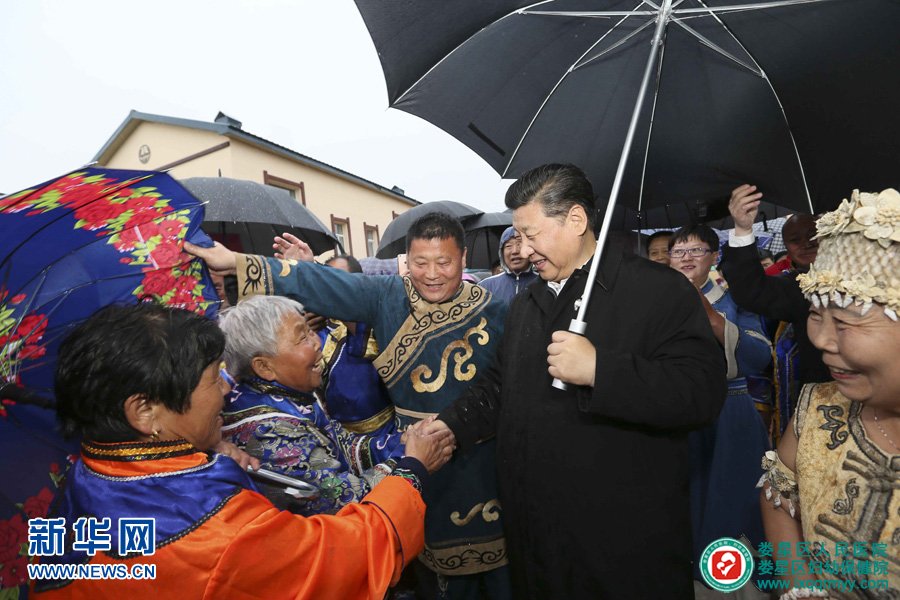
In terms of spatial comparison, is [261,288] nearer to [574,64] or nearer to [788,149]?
[574,64]

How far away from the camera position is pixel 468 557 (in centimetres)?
267

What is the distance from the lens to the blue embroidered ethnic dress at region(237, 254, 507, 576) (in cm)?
268

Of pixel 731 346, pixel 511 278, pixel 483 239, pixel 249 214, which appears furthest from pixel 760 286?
pixel 483 239

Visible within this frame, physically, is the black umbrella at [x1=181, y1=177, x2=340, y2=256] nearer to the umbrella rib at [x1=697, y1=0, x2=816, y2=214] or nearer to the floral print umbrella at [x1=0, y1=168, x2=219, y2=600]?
the floral print umbrella at [x1=0, y1=168, x2=219, y2=600]

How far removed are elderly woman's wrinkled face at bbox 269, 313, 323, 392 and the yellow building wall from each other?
1073 centimetres

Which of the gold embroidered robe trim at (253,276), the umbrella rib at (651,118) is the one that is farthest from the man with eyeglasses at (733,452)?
the gold embroidered robe trim at (253,276)

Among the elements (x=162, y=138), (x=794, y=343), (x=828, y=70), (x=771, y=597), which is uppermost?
(x=162, y=138)

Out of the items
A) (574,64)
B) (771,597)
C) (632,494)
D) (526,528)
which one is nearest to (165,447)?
(526,528)

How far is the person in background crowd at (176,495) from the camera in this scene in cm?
129

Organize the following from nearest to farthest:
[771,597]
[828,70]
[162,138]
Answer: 1. [828,70]
2. [771,597]
3. [162,138]

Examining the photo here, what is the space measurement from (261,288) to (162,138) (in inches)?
671

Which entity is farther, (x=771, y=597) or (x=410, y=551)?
(x=771, y=597)

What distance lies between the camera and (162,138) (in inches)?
638

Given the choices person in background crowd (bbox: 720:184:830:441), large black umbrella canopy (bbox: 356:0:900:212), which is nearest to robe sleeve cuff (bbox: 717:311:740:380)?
person in background crowd (bbox: 720:184:830:441)
